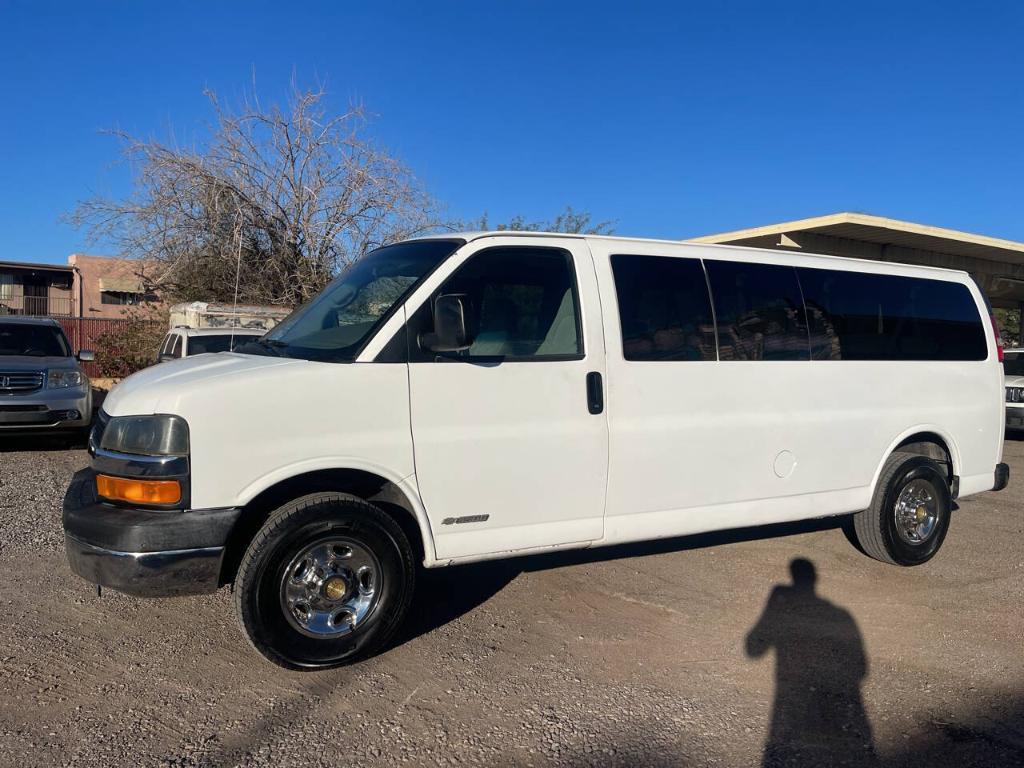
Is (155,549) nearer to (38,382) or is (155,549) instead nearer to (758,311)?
(758,311)

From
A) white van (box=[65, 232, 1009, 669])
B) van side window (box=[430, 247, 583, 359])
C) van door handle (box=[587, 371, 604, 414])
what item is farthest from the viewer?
van door handle (box=[587, 371, 604, 414])

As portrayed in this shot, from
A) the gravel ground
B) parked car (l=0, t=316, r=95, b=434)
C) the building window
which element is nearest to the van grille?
parked car (l=0, t=316, r=95, b=434)

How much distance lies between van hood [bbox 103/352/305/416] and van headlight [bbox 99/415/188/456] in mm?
39

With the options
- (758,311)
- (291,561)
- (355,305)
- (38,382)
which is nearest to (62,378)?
(38,382)

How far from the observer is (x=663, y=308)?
490 cm

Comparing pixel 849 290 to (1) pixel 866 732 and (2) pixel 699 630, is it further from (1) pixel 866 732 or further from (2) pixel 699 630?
(1) pixel 866 732

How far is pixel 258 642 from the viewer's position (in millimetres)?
3891

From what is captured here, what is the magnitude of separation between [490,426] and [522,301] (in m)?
0.76

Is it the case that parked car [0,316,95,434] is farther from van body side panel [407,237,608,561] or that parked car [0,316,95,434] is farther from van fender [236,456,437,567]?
van body side panel [407,237,608,561]

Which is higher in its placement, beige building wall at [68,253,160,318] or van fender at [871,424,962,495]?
beige building wall at [68,253,160,318]

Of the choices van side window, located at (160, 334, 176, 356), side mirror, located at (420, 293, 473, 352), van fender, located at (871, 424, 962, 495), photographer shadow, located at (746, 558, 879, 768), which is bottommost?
photographer shadow, located at (746, 558, 879, 768)

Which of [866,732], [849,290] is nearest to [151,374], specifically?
[866,732]

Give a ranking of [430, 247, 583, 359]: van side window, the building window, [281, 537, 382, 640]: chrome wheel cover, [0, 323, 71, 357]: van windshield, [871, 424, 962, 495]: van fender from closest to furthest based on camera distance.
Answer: [281, 537, 382, 640]: chrome wheel cover, [430, 247, 583, 359]: van side window, [871, 424, 962, 495]: van fender, [0, 323, 71, 357]: van windshield, the building window

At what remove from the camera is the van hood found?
12.3ft
